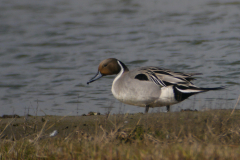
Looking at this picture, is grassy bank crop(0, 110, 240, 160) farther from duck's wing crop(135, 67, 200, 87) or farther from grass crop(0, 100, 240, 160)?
duck's wing crop(135, 67, 200, 87)

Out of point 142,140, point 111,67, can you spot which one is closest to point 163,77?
point 111,67

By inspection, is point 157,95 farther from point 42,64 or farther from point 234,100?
point 42,64

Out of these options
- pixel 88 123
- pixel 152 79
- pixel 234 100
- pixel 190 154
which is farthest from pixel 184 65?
pixel 190 154

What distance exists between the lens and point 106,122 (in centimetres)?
489

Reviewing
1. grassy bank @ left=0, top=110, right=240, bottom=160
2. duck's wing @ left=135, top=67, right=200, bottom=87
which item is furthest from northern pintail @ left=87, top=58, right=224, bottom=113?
grassy bank @ left=0, top=110, right=240, bottom=160

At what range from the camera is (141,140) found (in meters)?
4.15

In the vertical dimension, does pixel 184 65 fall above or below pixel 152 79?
below

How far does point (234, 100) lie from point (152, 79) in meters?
1.75

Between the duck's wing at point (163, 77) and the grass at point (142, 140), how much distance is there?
855mm

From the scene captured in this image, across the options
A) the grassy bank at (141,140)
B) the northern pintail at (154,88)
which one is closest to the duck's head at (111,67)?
the northern pintail at (154,88)

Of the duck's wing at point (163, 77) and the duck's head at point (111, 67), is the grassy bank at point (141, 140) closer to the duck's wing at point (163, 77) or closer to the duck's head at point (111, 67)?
the duck's wing at point (163, 77)

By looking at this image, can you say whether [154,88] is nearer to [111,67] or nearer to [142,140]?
→ [111,67]

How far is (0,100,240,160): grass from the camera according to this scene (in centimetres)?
328

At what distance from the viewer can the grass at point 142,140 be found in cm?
328
